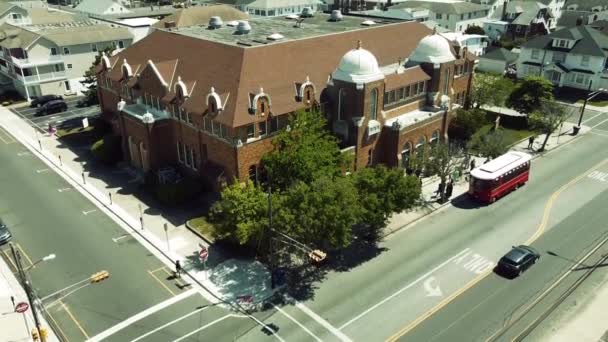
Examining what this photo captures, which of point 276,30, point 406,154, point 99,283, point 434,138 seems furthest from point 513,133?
point 99,283

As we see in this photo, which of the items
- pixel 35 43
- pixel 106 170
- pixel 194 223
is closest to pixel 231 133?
pixel 194 223

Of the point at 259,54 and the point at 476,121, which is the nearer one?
the point at 259,54

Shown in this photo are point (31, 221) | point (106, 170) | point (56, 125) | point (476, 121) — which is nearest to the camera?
point (31, 221)

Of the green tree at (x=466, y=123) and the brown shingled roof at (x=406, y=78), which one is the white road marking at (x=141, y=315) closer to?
the brown shingled roof at (x=406, y=78)

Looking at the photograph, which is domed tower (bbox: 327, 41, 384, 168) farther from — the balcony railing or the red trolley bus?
the balcony railing

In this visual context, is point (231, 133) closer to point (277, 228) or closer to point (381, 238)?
point (277, 228)

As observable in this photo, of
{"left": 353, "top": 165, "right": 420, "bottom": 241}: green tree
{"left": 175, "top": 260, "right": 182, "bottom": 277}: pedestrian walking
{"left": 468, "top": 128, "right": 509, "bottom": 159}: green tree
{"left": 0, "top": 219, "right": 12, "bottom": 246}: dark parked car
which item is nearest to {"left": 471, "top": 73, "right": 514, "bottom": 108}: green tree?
{"left": 468, "top": 128, "right": 509, "bottom": 159}: green tree

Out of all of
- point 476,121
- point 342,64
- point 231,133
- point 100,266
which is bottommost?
point 100,266
